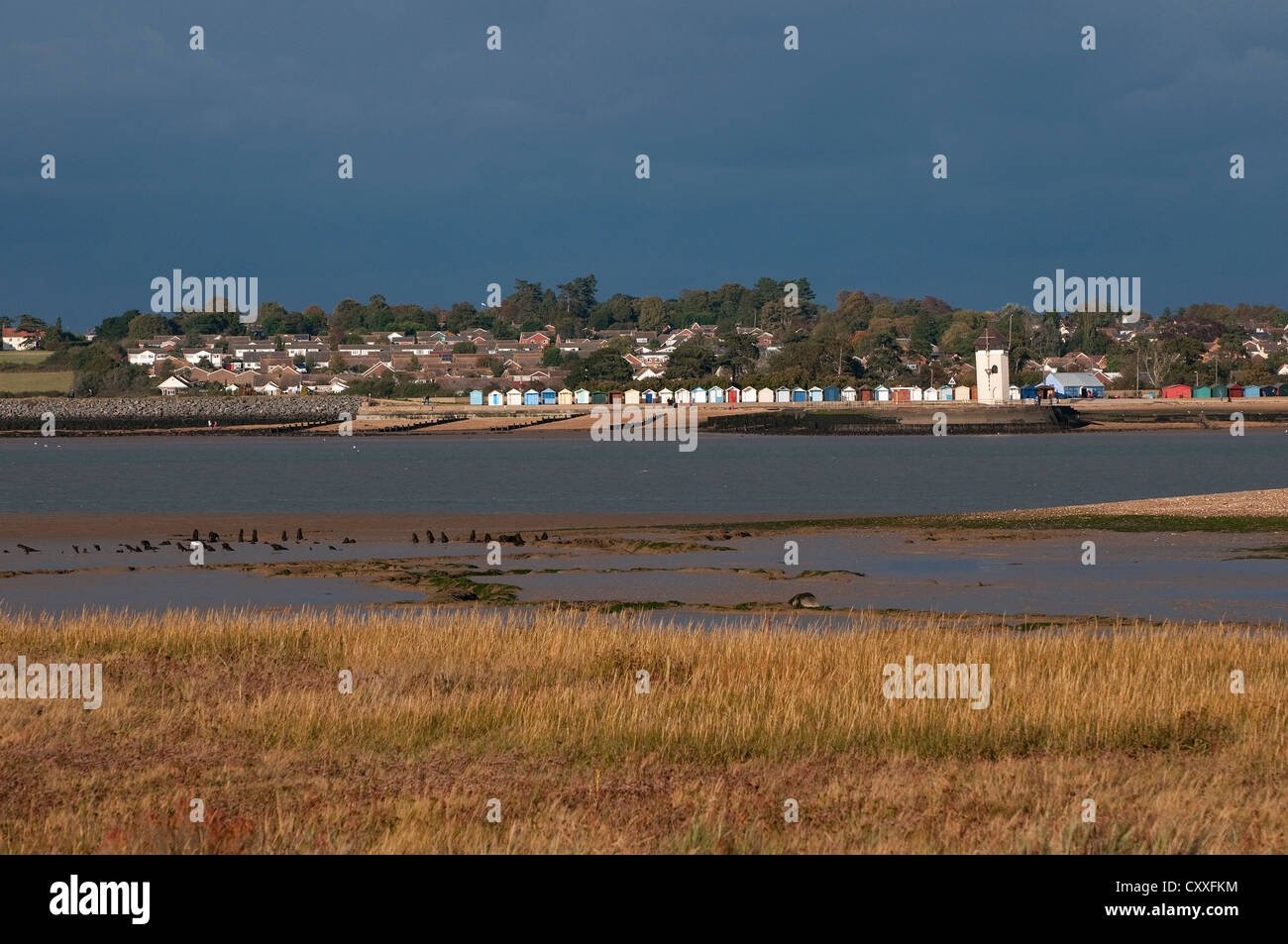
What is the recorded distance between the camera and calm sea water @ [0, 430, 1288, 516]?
6225 centimetres

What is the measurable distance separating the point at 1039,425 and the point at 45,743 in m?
160

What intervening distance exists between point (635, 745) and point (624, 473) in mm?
76522

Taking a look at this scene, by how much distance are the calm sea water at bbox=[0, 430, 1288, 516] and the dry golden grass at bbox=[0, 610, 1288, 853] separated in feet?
119

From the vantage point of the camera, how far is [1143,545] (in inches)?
1451

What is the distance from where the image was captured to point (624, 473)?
296 ft
